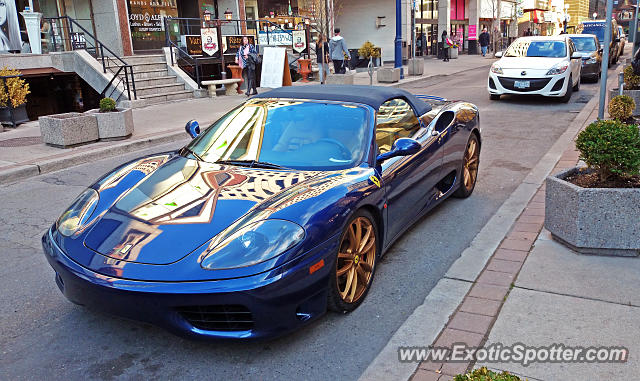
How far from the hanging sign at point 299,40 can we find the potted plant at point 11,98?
40.6ft

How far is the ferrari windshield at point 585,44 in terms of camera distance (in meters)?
19.1

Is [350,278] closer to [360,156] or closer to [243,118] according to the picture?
[360,156]

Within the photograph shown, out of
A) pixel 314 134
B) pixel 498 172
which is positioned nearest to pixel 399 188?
pixel 314 134

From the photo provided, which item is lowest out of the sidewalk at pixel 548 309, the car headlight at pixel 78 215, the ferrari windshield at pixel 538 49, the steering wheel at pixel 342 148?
the sidewalk at pixel 548 309

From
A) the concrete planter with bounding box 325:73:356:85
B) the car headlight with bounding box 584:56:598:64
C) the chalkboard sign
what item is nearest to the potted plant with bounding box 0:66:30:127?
the chalkboard sign

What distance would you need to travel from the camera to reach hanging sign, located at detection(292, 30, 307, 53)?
2273 centimetres

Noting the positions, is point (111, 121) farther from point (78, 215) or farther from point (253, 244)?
point (253, 244)

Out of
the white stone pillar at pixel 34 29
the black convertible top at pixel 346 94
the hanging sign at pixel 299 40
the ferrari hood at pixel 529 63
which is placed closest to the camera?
the black convertible top at pixel 346 94

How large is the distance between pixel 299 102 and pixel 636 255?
297 centimetres

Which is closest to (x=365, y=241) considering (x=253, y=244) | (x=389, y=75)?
(x=253, y=244)

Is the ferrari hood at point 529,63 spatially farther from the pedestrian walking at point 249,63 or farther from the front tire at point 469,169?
the front tire at point 469,169

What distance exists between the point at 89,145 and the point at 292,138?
276 inches

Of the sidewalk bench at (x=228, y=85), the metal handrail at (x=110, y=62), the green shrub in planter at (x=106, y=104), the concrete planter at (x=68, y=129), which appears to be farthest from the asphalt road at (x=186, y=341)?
the sidewalk bench at (x=228, y=85)

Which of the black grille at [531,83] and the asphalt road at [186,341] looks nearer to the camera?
the asphalt road at [186,341]
